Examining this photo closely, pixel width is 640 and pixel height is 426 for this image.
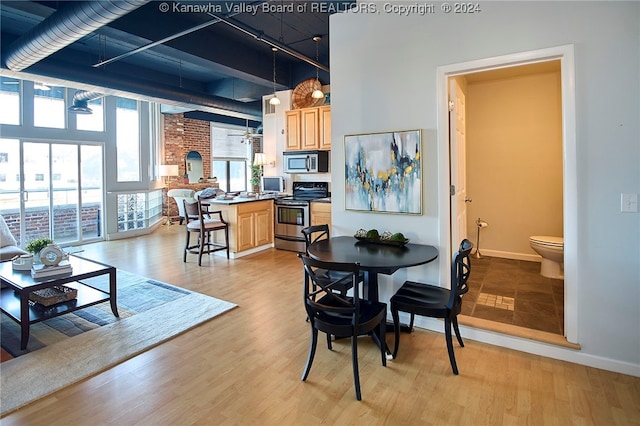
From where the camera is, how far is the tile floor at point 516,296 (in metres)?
2.93

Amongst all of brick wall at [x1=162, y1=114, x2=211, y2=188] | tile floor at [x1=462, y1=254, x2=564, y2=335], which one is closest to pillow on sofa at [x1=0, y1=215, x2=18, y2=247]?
brick wall at [x1=162, y1=114, x2=211, y2=188]

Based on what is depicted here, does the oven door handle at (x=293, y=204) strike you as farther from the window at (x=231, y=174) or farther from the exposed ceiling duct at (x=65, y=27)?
the window at (x=231, y=174)

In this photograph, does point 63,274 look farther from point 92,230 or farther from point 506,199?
point 506,199

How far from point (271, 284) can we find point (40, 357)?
221 cm

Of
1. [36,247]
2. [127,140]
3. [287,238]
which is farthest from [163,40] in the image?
[127,140]

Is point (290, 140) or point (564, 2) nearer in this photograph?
point (564, 2)

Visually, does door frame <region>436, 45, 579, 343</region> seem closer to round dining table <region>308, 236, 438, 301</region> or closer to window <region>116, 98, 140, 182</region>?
round dining table <region>308, 236, 438, 301</region>

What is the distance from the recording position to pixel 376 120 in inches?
124

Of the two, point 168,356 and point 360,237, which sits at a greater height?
point 360,237

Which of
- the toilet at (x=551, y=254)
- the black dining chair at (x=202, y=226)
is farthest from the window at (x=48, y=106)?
the toilet at (x=551, y=254)

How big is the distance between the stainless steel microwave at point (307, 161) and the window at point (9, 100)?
4.48 metres

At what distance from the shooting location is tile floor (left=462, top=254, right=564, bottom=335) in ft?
9.60

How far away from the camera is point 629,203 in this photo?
221 centimetres

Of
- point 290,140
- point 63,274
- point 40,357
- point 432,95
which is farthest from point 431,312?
point 290,140
